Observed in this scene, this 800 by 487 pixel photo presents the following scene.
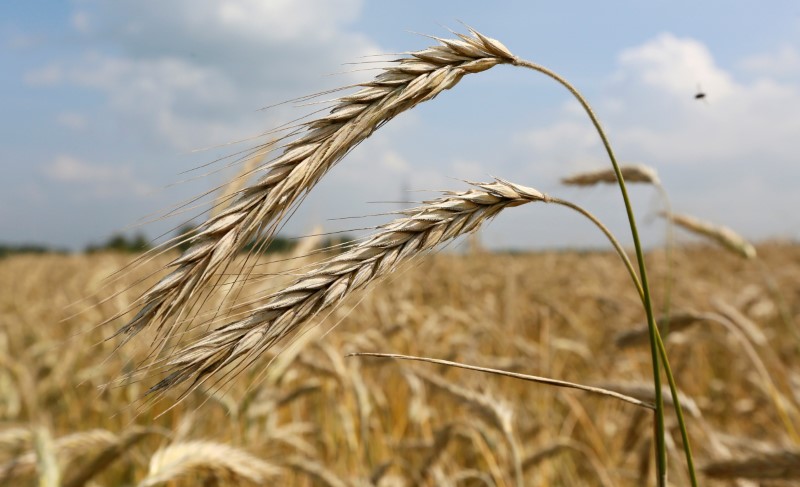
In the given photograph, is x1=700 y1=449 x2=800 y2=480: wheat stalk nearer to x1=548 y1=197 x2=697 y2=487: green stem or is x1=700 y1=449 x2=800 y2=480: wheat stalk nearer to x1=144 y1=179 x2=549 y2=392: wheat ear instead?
x1=548 y1=197 x2=697 y2=487: green stem

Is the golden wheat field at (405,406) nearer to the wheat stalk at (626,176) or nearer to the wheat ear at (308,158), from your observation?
the wheat ear at (308,158)

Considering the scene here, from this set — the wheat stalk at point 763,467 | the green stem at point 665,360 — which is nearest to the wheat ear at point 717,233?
the wheat stalk at point 763,467

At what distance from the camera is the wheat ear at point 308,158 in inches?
29.5

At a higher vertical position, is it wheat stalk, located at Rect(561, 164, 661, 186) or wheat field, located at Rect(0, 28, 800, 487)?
wheat stalk, located at Rect(561, 164, 661, 186)

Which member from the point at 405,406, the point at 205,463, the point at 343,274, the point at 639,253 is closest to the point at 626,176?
the point at 639,253

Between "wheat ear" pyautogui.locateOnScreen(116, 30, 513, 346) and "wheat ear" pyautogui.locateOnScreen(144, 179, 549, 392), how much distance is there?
62 millimetres

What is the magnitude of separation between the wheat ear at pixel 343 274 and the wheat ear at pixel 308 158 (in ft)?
0.20

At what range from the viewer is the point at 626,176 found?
1791 mm

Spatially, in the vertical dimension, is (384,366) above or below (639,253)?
below

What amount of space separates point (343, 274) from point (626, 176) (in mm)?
1181

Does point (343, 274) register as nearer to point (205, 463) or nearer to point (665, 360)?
point (665, 360)

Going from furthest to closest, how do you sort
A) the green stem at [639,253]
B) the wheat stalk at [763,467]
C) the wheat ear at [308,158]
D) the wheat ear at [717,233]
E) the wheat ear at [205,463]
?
the wheat ear at [717,233], the wheat ear at [205,463], the wheat stalk at [763,467], the green stem at [639,253], the wheat ear at [308,158]

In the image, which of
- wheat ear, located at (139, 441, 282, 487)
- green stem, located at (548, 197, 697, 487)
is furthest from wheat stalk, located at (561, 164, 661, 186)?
wheat ear, located at (139, 441, 282, 487)

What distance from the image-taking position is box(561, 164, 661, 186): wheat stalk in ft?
5.79
